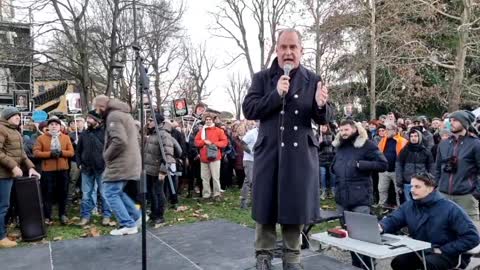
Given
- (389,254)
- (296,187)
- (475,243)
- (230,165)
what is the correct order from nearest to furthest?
(296,187), (389,254), (475,243), (230,165)

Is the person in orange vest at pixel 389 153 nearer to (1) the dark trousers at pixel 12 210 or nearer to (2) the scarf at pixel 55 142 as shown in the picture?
(2) the scarf at pixel 55 142

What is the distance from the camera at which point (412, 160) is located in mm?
7684

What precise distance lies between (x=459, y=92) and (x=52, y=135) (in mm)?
15569

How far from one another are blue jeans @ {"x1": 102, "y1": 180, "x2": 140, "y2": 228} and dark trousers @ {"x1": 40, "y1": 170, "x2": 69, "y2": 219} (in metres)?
1.48

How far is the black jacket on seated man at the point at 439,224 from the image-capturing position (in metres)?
3.90

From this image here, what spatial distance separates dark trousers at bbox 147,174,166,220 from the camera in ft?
23.1

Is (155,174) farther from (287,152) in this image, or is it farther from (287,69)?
(287,69)

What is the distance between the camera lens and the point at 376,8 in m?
17.7

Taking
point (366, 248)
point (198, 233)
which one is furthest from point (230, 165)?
point (366, 248)

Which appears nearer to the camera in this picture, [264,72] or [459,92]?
[264,72]

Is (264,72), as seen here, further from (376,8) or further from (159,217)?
(376,8)

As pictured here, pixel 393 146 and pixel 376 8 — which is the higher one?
pixel 376 8

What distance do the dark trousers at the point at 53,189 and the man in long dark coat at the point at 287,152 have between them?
5.40 meters

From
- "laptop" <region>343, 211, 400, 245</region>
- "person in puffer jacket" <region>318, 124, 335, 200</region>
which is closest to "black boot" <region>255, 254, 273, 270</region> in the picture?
"laptop" <region>343, 211, 400, 245</region>
